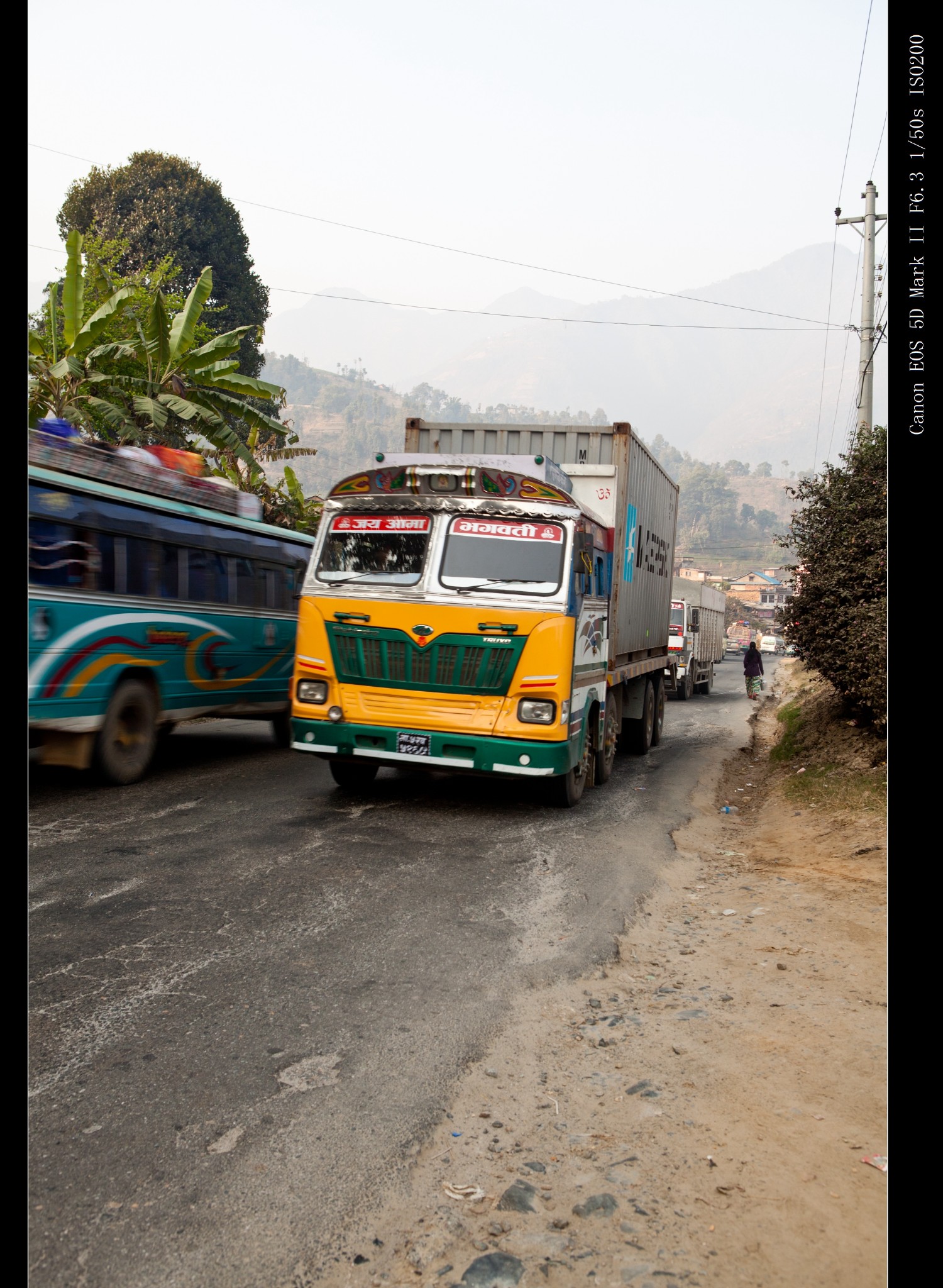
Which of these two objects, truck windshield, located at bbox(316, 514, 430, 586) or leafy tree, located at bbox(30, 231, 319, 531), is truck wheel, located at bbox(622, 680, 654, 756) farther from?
leafy tree, located at bbox(30, 231, 319, 531)

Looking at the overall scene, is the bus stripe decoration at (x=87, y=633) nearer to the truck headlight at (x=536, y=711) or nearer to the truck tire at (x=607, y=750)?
the truck headlight at (x=536, y=711)

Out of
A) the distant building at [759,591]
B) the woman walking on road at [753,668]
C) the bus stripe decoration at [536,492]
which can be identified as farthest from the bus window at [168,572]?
the distant building at [759,591]

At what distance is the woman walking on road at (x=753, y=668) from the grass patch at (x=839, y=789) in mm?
16334

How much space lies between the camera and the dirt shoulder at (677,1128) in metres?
2.74

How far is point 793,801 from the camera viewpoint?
395 inches

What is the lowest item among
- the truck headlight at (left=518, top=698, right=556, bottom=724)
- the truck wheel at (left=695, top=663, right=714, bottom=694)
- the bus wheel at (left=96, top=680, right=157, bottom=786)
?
the truck wheel at (left=695, top=663, right=714, bottom=694)

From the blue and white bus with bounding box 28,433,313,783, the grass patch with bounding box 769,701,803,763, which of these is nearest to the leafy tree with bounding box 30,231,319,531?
the blue and white bus with bounding box 28,433,313,783

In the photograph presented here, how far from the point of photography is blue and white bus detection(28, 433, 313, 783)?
811 cm

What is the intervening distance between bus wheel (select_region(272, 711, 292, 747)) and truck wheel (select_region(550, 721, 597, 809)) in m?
4.85

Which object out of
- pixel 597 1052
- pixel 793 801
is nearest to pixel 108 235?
pixel 793 801

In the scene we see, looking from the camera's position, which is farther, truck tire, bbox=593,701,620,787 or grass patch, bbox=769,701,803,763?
grass patch, bbox=769,701,803,763

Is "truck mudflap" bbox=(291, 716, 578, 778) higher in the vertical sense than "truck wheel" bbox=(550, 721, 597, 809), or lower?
higher

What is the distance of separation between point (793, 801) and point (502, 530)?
4412mm
